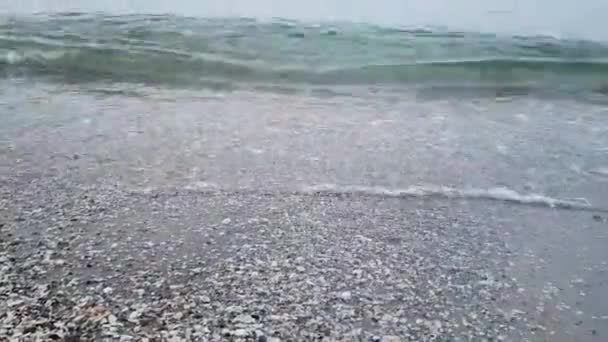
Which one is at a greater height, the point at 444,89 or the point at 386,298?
the point at 444,89

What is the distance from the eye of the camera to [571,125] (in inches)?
162

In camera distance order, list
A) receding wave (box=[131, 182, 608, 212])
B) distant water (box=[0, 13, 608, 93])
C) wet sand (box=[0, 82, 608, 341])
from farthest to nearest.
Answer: distant water (box=[0, 13, 608, 93]) → receding wave (box=[131, 182, 608, 212]) → wet sand (box=[0, 82, 608, 341])

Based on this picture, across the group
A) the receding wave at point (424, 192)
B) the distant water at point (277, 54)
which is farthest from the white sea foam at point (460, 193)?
the distant water at point (277, 54)

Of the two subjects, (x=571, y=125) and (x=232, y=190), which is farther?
(x=571, y=125)

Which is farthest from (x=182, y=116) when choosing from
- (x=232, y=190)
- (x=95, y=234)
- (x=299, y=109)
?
(x=95, y=234)

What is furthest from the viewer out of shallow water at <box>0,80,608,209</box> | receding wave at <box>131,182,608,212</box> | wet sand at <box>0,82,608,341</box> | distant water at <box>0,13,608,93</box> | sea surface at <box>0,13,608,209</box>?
distant water at <box>0,13,608,93</box>

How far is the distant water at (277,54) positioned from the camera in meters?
5.77

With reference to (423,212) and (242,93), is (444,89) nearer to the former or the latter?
(242,93)

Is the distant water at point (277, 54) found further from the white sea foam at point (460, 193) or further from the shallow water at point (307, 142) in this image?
the white sea foam at point (460, 193)

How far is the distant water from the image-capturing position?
5.77 m

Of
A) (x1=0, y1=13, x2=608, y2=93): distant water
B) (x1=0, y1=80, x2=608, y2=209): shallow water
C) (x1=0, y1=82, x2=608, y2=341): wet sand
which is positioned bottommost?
(x1=0, y1=82, x2=608, y2=341): wet sand

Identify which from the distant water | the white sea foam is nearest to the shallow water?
the white sea foam

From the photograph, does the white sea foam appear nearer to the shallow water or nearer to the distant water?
the shallow water

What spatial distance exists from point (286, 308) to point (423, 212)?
1040 millimetres
